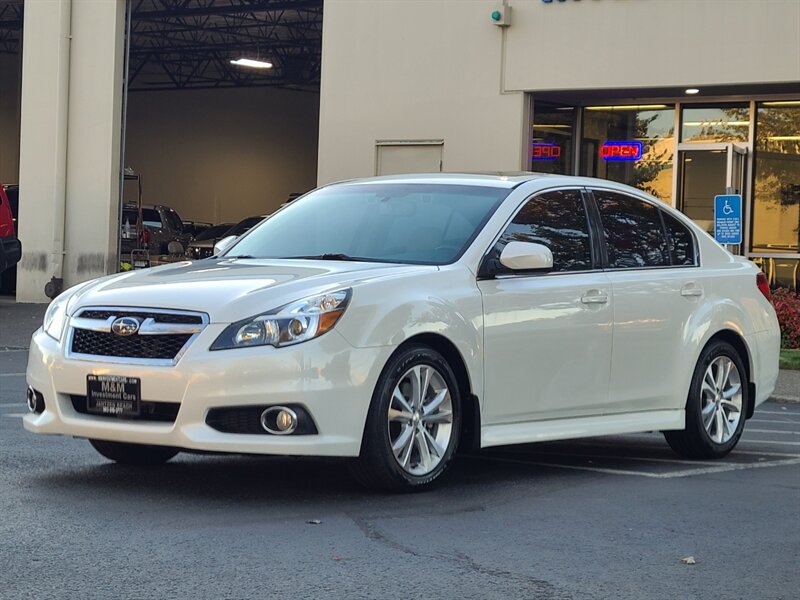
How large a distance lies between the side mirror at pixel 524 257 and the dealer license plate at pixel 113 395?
2007mm

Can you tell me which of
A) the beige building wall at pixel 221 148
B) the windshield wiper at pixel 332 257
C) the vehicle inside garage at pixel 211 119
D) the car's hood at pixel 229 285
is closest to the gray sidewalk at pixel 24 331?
the windshield wiper at pixel 332 257

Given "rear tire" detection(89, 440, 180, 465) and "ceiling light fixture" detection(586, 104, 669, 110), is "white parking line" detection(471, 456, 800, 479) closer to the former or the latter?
"rear tire" detection(89, 440, 180, 465)

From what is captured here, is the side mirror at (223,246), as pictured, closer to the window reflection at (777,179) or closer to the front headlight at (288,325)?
the front headlight at (288,325)

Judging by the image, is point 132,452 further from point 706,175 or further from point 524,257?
point 706,175

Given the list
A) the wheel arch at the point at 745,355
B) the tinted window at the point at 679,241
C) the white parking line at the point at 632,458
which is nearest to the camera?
the white parking line at the point at 632,458

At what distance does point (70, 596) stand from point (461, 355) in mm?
2812

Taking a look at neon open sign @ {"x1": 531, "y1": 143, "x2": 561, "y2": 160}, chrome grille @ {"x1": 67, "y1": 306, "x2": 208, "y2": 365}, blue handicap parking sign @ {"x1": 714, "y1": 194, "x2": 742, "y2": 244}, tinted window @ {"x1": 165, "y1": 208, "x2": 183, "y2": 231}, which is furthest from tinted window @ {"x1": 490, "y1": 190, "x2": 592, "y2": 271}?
tinted window @ {"x1": 165, "y1": 208, "x2": 183, "y2": 231}

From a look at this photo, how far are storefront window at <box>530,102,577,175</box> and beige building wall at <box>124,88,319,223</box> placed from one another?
109ft

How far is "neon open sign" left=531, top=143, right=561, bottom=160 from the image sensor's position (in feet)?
67.7

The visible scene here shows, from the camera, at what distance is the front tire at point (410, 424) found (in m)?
6.62

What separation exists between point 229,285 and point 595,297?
2197 millimetres

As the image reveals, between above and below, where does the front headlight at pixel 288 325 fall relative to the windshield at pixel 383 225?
below

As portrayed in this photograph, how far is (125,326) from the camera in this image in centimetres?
655

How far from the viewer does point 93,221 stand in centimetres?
2428
